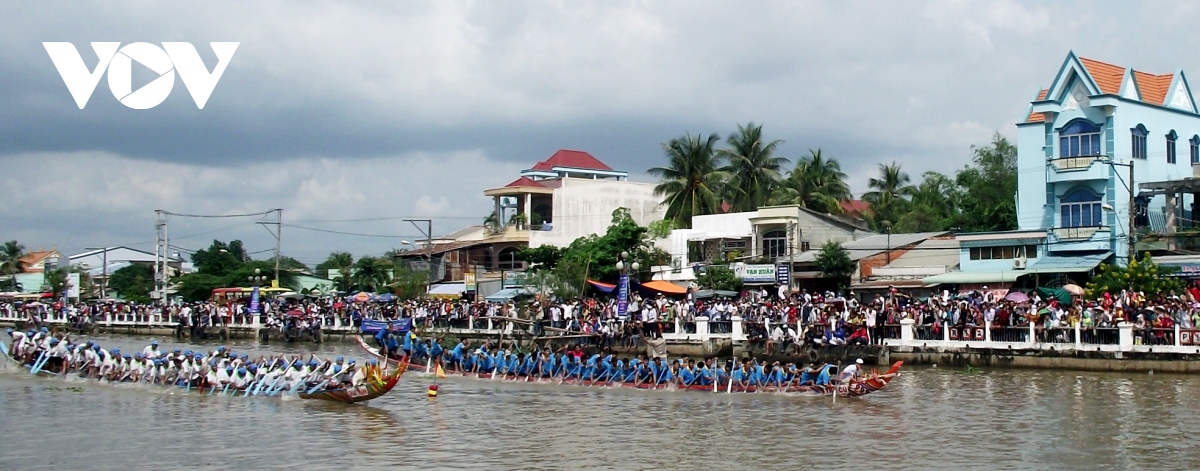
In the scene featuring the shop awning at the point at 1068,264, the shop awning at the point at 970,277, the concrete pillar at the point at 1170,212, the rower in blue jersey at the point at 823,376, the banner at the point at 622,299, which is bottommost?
the rower in blue jersey at the point at 823,376

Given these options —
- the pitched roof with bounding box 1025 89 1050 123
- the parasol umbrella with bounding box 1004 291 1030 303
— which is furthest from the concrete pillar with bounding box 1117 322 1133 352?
the pitched roof with bounding box 1025 89 1050 123

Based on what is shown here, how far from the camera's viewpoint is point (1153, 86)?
43.3 metres

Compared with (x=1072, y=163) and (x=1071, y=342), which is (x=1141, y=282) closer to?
(x=1071, y=342)

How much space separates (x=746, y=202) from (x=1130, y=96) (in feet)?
69.2

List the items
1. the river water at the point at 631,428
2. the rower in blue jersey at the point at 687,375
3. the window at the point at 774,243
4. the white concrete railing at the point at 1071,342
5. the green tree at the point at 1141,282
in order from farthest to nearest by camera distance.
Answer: the window at the point at 774,243, the green tree at the point at 1141,282, the white concrete railing at the point at 1071,342, the rower in blue jersey at the point at 687,375, the river water at the point at 631,428

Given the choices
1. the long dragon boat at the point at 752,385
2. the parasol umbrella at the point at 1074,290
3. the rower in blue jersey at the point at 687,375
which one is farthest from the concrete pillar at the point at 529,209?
the rower in blue jersey at the point at 687,375

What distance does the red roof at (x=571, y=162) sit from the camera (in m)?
74.3

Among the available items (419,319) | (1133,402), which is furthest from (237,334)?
(1133,402)

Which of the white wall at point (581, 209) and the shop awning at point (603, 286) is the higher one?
the white wall at point (581, 209)

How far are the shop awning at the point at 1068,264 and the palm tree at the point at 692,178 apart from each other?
19.7 metres

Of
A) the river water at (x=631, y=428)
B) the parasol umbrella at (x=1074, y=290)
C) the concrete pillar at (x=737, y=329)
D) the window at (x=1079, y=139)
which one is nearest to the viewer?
the river water at (x=631, y=428)

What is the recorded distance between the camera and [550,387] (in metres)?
31.1

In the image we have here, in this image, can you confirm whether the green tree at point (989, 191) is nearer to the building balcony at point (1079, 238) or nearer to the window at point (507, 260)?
the building balcony at point (1079, 238)

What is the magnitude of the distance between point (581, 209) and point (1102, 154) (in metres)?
29.2
